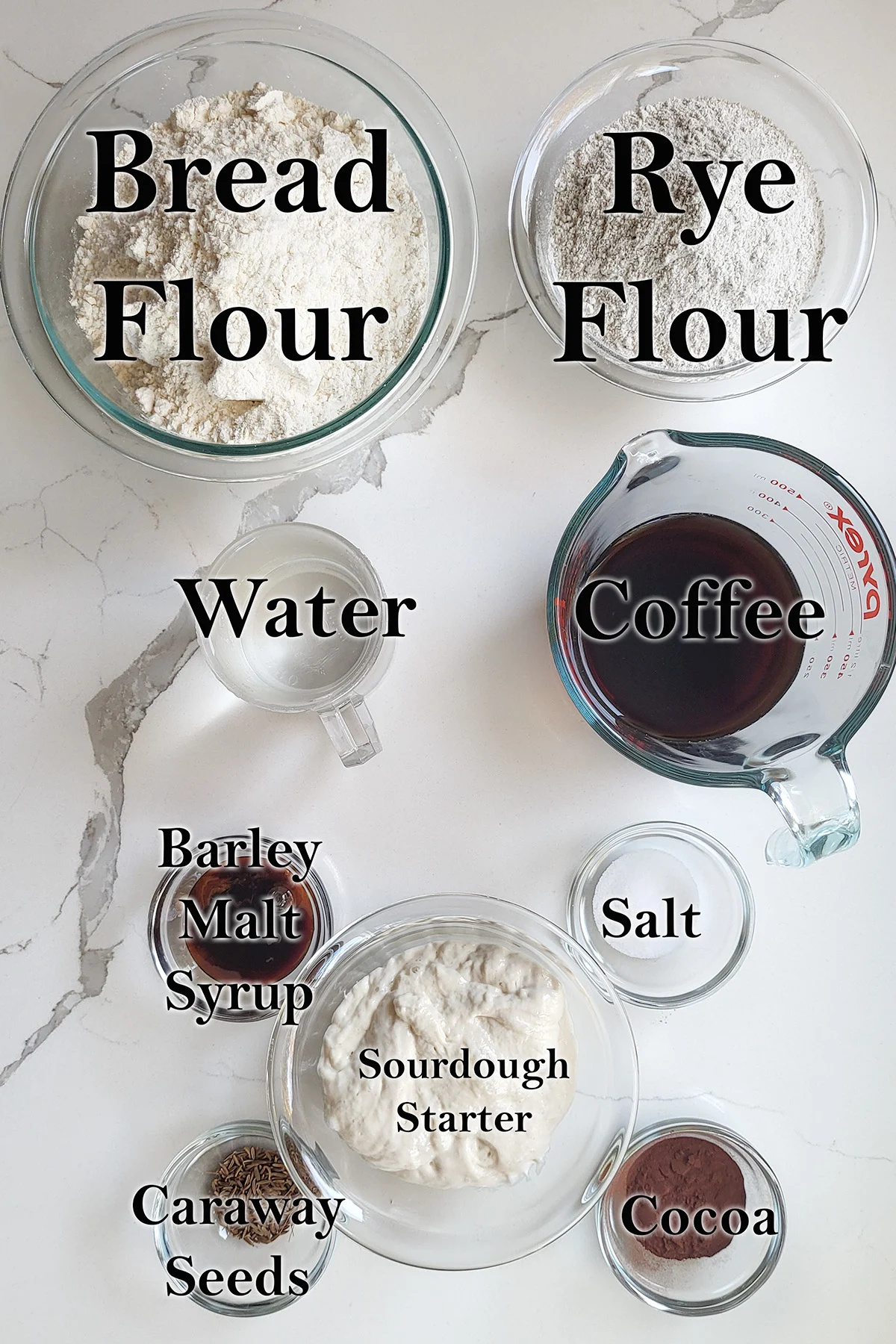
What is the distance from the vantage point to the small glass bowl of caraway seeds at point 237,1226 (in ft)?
3.57

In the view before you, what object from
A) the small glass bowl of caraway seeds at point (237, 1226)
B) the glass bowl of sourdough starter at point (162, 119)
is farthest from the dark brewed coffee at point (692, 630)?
the small glass bowl of caraway seeds at point (237, 1226)

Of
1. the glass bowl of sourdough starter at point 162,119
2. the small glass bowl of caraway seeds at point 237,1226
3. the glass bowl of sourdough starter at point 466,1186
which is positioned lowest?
the small glass bowl of caraway seeds at point 237,1226

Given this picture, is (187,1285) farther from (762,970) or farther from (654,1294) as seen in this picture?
(762,970)

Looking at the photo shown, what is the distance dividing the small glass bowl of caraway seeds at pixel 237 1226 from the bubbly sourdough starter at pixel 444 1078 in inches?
7.9

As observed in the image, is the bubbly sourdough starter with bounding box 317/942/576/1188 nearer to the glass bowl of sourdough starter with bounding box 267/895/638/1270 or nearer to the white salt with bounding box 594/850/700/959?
the glass bowl of sourdough starter with bounding box 267/895/638/1270

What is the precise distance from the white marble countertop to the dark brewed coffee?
0.35ft

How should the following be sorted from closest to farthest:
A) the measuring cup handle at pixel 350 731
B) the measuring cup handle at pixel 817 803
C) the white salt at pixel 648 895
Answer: the measuring cup handle at pixel 817 803 < the measuring cup handle at pixel 350 731 < the white salt at pixel 648 895

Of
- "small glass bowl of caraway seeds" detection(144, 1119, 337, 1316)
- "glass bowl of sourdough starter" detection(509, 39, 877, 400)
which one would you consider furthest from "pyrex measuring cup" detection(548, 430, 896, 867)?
"small glass bowl of caraway seeds" detection(144, 1119, 337, 1316)

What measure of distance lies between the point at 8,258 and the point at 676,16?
76 cm

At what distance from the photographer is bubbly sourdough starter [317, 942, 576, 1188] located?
934mm

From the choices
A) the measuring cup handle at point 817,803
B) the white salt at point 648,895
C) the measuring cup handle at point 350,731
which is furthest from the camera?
the white salt at point 648,895

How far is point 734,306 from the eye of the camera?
990mm

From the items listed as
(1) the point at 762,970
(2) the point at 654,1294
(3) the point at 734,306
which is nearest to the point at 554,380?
(3) the point at 734,306

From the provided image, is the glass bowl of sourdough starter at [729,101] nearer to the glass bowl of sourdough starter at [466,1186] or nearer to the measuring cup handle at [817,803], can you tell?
the measuring cup handle at [817,803]
